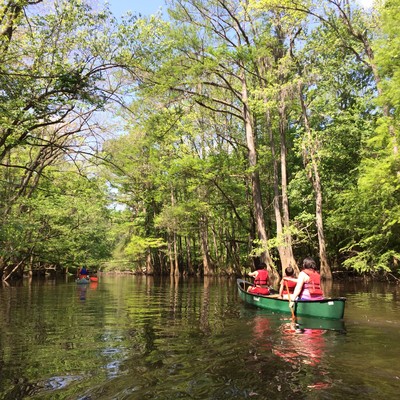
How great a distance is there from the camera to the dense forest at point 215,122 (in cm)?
993

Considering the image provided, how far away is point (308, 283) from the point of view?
891cm

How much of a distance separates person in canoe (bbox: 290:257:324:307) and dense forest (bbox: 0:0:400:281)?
610cm

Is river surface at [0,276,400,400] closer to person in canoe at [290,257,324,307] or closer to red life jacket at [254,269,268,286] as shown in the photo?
person in canoe at [290,257,324,307]

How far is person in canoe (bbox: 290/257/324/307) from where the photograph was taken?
28.5 feet

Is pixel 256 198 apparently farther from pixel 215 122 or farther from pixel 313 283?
pixel 313 283

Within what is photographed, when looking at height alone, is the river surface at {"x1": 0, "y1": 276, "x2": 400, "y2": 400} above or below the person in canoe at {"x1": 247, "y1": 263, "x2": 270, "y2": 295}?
below

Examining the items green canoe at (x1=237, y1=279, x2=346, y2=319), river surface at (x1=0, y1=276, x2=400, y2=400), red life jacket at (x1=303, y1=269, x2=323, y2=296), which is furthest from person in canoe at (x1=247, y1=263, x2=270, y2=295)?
red life jacket at (x1=303, y1=269, x2=323, y2=296)

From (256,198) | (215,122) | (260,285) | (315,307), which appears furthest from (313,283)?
(215,122)

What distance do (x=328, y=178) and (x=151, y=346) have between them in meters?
21.1

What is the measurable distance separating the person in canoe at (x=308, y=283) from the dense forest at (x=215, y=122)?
610 cm

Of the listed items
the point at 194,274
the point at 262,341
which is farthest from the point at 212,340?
the point at 194,274

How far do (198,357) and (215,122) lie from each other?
21.3 meters

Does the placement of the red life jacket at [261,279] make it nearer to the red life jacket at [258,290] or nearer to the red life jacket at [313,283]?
the red life jacket at [258,290]

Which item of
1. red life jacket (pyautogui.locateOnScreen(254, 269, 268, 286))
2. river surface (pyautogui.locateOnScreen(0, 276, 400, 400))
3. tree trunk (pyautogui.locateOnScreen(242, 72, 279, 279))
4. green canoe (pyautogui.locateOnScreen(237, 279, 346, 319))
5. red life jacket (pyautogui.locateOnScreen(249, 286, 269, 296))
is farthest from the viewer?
tree trunk (pyautogui.locateOnScreen(242, 72, 279, 279))
